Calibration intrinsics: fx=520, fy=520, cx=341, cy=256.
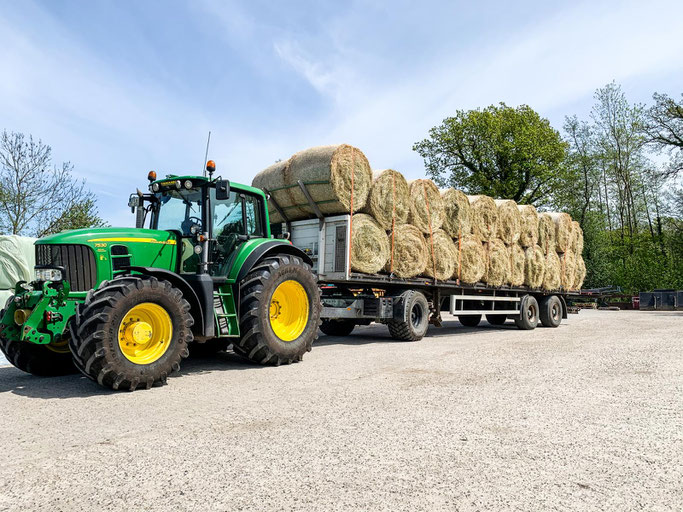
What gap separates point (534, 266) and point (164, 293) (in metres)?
11.7

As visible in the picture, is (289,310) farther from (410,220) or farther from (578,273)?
(578,273)

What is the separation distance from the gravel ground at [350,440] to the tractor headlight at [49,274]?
3.98 feet

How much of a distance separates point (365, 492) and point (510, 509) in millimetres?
785

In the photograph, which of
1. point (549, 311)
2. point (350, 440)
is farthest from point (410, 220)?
point (350, 440)

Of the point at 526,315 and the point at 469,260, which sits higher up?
the point at 469,260

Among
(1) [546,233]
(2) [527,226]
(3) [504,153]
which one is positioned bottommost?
(1) [546,233]

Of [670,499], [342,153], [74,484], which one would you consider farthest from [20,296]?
[670,499]

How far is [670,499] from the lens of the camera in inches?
114

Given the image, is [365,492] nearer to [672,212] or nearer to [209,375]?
[209,375]

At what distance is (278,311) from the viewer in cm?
752

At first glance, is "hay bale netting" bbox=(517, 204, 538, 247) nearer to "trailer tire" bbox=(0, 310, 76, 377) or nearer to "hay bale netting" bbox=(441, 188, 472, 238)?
"hay bale netting" bbox=(441, 188, 472, 238)

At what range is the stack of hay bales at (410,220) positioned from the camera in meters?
9.33

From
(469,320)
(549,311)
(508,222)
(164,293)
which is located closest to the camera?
(164,293)

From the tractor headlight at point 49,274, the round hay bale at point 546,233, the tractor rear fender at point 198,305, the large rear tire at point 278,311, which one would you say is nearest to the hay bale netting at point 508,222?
the round hay bale at point 546,233
